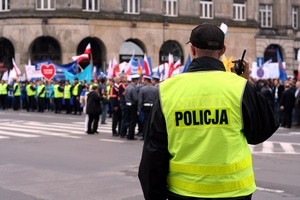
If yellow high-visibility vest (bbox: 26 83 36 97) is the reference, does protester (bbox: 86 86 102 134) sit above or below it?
below

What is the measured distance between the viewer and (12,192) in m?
8.80

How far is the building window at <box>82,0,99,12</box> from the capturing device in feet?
130

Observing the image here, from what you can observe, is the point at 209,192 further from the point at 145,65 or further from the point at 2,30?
the point at 2,30

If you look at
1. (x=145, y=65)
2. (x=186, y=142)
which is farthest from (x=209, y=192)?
(x=145, y=65)

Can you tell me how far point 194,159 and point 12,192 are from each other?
5837 millimetres

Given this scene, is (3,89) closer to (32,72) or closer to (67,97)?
(32,72)

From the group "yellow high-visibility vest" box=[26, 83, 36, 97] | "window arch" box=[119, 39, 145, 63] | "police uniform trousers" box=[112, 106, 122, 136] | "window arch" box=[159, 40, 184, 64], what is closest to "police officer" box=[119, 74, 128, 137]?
"police uniform trousers" box=[112, 106, 122, 136]

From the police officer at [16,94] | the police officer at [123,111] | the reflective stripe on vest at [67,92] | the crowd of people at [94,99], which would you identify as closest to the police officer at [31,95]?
the crowd of people at [94,99]

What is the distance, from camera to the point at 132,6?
4128cm

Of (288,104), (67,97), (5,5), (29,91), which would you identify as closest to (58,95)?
(67,97)

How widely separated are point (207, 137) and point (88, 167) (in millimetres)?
7825

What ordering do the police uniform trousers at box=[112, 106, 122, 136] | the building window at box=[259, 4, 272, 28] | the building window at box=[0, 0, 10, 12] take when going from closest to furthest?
the police uniform trousers at box=[112, 106, 122, 136]
the building window at box=[0, 0, 10, 12]
the building window at box=[259, 4, 272, 28]

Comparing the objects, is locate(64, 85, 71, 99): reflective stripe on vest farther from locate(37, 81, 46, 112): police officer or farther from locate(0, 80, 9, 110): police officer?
locate(0, 80, 9, 110): police officer

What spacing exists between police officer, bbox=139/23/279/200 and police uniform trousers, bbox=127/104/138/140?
13168mm
